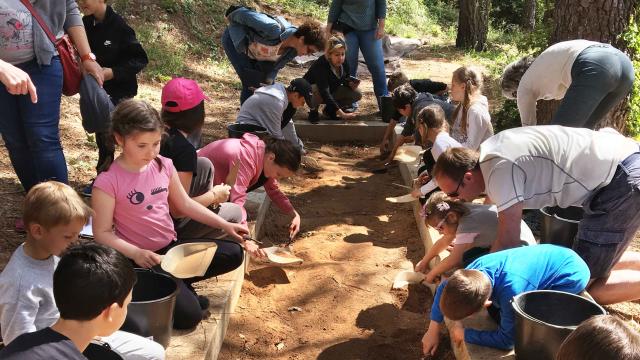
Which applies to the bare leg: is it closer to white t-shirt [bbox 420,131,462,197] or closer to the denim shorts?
the denim shorts

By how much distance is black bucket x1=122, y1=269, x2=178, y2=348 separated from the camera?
269 centimetres

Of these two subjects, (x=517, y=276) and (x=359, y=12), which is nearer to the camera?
(x=517, y=276)

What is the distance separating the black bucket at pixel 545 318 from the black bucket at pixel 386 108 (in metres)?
4.37

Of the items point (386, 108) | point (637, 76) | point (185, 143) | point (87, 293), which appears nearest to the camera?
point (87, 293)

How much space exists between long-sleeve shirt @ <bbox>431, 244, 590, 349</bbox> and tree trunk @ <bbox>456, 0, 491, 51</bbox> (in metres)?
11.5

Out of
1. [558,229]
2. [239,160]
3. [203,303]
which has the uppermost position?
[239,160]

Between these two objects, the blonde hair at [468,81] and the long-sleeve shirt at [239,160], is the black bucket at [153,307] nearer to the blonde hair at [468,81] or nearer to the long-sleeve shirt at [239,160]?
the long-sleeve shirt at [239,160]

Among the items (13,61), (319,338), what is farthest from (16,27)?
(319,338)

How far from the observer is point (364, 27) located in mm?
7535

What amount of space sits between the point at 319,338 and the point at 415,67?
8702mm

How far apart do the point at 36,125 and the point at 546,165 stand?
269 cm

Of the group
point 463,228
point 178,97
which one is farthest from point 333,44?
point 463,228

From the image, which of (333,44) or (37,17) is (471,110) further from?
(37,17)

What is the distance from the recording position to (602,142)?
339 centimetres
